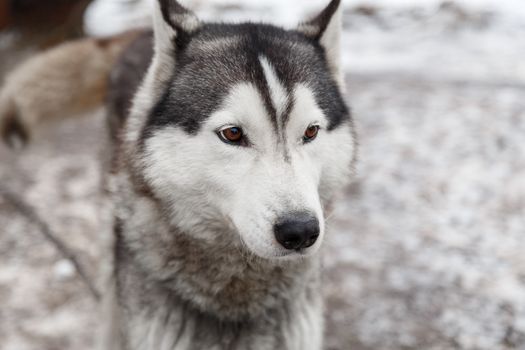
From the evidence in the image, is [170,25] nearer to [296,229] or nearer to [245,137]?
[245,137]

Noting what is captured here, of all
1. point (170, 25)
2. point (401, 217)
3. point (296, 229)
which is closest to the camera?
point (296, 229)

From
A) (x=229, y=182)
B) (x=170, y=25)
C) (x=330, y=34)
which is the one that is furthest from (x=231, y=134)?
(x=330, y=34)

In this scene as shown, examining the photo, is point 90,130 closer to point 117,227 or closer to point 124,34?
point 124,34

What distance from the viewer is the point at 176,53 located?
2.69 m

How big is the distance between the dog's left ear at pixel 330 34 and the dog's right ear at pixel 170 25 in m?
0.55

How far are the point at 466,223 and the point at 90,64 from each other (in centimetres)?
295

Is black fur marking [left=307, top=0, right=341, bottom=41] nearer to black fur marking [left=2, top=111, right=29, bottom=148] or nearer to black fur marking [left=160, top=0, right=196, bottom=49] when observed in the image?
black fur marking [left=160, top=0, right=196, bottom=49]

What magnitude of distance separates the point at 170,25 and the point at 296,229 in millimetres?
1084

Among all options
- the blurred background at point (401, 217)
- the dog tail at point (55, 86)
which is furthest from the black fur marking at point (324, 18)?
the dog tail at point (55, 86)

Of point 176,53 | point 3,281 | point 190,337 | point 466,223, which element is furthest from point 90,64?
point 466,223

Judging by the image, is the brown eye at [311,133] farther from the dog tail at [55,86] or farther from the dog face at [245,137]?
the dog tail at [55,86]

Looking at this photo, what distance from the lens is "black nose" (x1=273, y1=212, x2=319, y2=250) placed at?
2166mm

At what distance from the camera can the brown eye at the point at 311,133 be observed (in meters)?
2.50

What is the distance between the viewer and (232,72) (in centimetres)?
250
